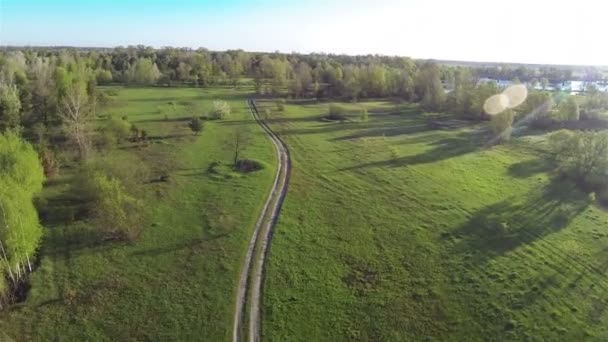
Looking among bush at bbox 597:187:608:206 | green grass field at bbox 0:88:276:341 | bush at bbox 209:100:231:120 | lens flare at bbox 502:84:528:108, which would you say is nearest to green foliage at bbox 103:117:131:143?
green grass field at bbox 0:88:276:341

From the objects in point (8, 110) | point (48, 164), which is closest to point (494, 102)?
point (48, 164)

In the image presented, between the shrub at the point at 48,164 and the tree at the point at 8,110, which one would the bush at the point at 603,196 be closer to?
the shrub at the point at 48,164

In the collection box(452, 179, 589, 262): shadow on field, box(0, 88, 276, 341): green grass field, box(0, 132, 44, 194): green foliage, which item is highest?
box(0, 132, 44, 194): green foliage

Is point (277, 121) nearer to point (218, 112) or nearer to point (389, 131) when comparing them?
point (218, 112)

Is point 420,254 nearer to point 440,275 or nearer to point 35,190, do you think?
point 440,275

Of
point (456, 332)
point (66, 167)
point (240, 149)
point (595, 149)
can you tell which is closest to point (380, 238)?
point (456, 332)

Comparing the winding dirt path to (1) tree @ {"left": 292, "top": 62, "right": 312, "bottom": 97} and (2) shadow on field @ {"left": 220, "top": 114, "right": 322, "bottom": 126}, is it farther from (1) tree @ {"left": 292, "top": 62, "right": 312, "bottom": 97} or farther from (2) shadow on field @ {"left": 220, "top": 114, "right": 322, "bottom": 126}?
(1) tree @ {"left": 292, "top": 62, "right": 312, "bottom": 97}

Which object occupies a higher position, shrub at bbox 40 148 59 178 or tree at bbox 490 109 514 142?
tree at bbox 490 109 514 142
